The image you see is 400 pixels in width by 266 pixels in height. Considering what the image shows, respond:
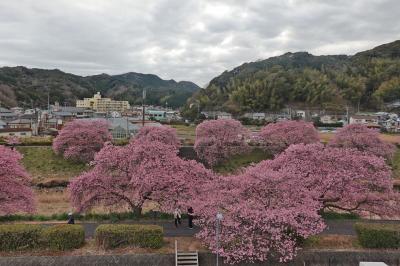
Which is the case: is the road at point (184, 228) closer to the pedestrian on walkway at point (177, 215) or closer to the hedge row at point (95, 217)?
the pedestrian on walkway at point (177, 215)

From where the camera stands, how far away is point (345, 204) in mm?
20391

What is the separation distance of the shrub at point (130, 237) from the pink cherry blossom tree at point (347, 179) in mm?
7049

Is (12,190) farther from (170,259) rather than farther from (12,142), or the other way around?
(12,142)

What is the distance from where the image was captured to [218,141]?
135 ft

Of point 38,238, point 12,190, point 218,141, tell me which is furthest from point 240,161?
point 38,238

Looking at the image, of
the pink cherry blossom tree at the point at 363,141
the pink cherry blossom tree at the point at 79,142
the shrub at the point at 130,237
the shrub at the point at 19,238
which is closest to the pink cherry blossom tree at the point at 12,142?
the pink cherry blossom tree at the point at 79,142

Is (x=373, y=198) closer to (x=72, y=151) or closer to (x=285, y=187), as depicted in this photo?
(x=285, y=187)

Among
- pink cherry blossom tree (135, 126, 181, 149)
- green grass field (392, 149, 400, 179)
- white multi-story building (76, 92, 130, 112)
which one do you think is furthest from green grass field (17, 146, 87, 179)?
white multi-story building (76, 92, 130, 112)

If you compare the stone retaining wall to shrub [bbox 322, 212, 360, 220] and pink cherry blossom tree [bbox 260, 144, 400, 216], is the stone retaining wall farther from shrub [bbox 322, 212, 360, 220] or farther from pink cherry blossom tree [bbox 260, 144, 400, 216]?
shrub [bbox 322, 212, 360, 220]

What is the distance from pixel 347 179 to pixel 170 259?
9478 millimetres

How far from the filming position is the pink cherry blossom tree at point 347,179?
61.9ft

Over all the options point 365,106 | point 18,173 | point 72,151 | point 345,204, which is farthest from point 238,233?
point 365,106

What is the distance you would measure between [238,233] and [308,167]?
245 inches

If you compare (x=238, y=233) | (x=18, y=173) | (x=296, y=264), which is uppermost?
(x=18, y=173)
